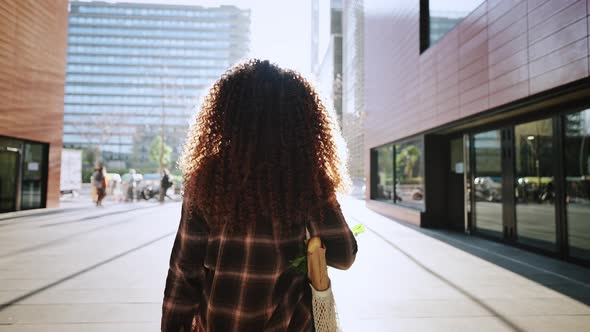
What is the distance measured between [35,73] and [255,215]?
51.9ft

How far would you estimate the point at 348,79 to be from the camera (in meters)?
38.2

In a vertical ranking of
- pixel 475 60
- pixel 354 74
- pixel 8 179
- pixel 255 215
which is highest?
pixel 354 74

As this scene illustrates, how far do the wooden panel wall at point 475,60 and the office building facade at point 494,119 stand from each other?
0.8 inches

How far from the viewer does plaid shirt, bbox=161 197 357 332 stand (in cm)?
118

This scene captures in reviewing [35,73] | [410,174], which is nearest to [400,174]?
[410,174]

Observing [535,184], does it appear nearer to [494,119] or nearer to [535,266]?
[494,119]

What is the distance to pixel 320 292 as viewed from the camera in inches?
47.5

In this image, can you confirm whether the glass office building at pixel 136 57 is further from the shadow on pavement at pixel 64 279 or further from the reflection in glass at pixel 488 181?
the reflection in glass at pixel 488 181

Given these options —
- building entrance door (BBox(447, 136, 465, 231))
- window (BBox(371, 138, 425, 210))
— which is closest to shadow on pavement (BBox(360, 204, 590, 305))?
building entrance door (BBox(447, 136, 465, 231))

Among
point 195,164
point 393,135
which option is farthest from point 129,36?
point 195,164

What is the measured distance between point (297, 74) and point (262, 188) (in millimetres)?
441

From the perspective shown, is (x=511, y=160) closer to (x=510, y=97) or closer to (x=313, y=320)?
(x=510, y=97)

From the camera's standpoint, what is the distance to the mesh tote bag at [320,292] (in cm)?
117

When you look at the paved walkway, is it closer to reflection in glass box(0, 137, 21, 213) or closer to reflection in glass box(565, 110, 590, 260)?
reflection in glass box(565, 110, 590, 260)
